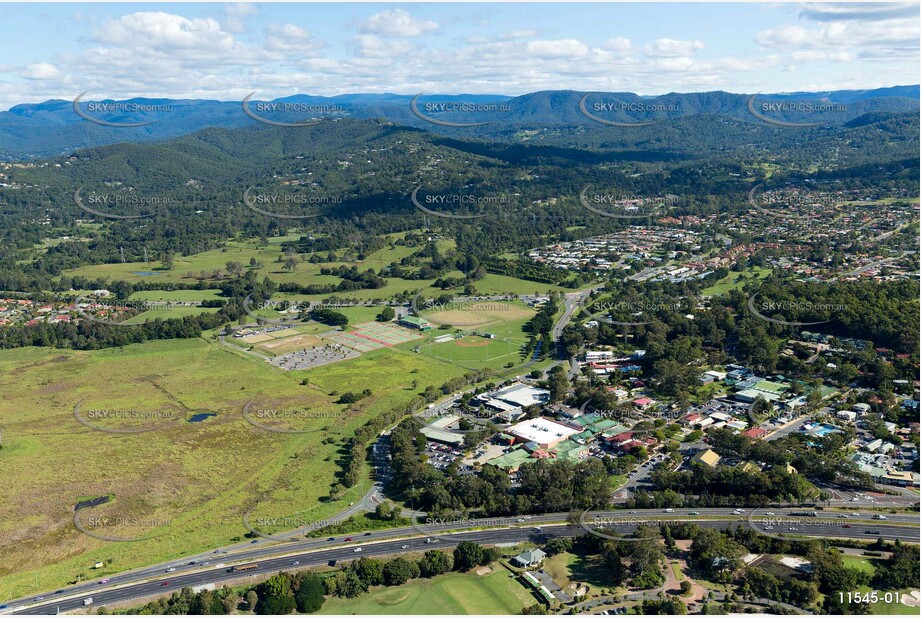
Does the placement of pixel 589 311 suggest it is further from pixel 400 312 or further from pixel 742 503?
pixel 742 503

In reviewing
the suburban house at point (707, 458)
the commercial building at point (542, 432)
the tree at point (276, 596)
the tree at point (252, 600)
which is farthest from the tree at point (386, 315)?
the tree at point (252, 600)

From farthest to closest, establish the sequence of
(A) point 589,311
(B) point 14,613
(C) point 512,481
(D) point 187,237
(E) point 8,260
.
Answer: (D) point 187,237 → (E) point 8,260 → (A) point 589,311 → (C) point 512,481 → (B) point 14,613

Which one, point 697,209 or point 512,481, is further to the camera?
point 697,209

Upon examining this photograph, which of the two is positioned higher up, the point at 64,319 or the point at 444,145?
the point at 444,145

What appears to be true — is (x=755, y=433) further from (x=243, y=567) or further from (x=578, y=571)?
(x=243, y=567)

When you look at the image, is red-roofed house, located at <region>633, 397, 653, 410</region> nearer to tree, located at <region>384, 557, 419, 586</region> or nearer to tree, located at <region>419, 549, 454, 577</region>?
tree, located at <region>419, 549, 454, 577</region>

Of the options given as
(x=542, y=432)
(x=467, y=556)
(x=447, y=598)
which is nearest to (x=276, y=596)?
(x=447, y=598)

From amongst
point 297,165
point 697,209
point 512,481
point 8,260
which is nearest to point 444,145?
point 297,165

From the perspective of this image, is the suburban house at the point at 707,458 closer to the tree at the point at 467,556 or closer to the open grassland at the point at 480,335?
the tree at the point at 467,556
